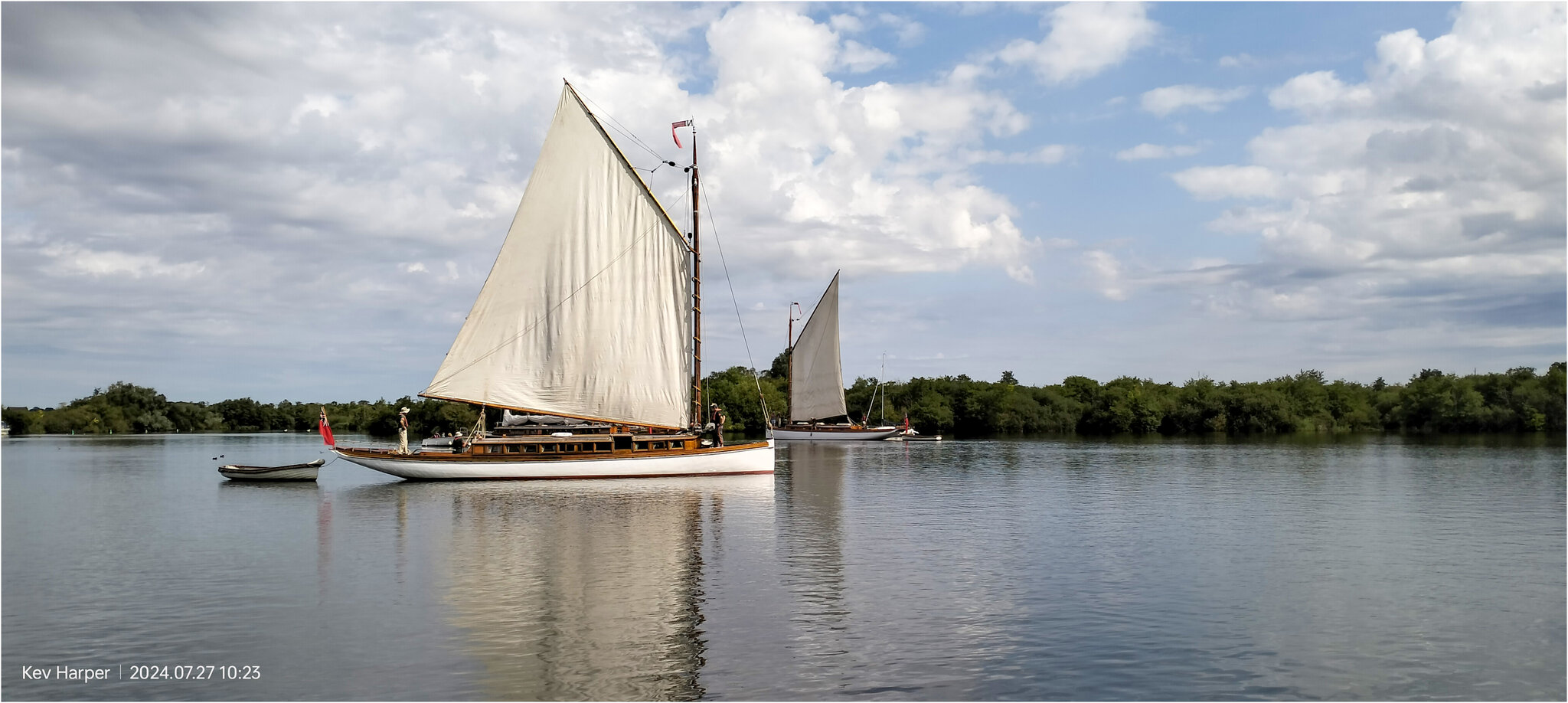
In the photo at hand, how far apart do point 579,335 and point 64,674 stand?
30538 millimetres

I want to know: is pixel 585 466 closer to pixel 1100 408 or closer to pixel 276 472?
pixel 276 472

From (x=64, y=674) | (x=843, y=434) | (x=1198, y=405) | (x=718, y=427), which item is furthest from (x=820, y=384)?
(x=64, y=674)

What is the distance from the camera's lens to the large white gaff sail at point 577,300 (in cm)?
4297

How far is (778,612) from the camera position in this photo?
16.6 metres

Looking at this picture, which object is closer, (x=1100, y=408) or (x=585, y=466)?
(x=585, y=466)

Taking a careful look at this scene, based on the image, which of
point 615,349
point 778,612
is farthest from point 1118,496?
point 778,612

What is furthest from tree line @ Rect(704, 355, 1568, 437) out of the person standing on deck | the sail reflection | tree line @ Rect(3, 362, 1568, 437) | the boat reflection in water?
the boat reflection in water

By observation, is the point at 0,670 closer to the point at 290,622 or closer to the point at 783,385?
the point at 290,622

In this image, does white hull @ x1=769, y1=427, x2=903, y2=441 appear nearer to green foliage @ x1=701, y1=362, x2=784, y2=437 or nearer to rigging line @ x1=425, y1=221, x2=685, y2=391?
green foliage @ x1=701, y1=362, x2=784, y2=437

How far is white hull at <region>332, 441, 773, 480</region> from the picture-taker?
140 feet

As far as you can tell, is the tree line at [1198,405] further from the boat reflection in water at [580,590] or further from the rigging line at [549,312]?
the boat reflection in water at [580,590]

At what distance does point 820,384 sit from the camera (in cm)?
9031

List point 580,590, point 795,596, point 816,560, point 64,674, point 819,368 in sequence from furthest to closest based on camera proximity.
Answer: point 819,368, point 816,560, point 580,590, point 795,596, point 64,674

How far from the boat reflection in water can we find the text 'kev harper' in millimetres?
4422
